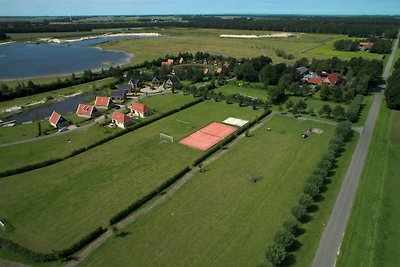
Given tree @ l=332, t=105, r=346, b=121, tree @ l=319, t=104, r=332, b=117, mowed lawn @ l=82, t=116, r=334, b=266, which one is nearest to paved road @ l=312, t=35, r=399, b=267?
mowed lawn @ l=82, t=116, r=334, b=266

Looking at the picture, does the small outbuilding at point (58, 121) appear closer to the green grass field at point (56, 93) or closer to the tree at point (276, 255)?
the green grass field at point (56, 93)

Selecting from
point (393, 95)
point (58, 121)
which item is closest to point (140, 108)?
point (58, 121)

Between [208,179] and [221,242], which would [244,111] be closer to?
[208,179]

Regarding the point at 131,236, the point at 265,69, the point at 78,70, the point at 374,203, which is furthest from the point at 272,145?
the point at 78,70

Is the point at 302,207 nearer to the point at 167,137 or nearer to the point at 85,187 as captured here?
the point at 85,187

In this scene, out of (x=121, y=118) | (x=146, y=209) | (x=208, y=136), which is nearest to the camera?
(x=146, y=209)

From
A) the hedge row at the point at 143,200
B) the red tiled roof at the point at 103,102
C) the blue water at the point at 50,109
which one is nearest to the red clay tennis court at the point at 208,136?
the hedge row at the point at 143,200

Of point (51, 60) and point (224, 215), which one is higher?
point (224, 215)
